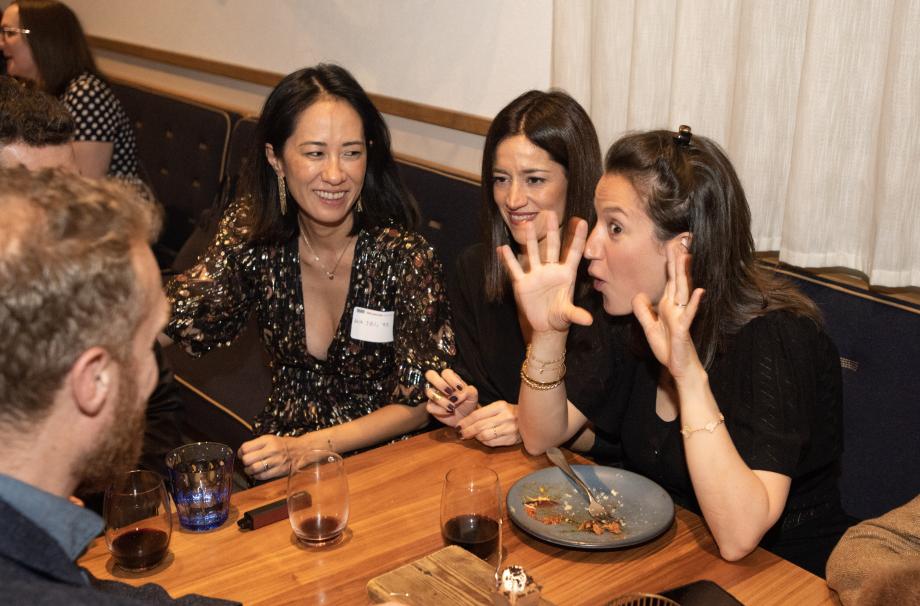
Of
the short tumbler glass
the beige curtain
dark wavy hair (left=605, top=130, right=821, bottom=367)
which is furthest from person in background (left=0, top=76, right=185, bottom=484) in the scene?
the beige curtain

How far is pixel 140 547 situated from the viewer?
1.55 metres

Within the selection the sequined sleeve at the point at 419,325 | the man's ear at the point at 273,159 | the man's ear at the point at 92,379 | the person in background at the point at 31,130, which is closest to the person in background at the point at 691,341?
the sequined sleeve at the point at 419,325

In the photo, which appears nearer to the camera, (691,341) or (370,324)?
(691,341)

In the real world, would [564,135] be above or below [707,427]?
above

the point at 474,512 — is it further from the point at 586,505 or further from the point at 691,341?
the point at 691,341

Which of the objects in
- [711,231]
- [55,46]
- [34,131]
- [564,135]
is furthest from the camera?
[55,46]

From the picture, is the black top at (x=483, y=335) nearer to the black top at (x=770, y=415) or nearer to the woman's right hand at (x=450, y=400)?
the woman's right hand at (x=450, y=400)

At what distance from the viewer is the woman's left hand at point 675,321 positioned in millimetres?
1699

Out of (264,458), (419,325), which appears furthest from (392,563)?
(419,325)

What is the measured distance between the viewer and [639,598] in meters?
1.36

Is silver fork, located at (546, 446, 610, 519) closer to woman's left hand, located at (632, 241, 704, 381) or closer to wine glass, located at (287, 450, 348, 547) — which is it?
woman's left hand, located at (632, 241, 704, 381)

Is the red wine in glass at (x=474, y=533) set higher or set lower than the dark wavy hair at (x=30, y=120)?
lower

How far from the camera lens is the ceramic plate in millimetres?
1619

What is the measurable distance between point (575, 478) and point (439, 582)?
440 millimetres
